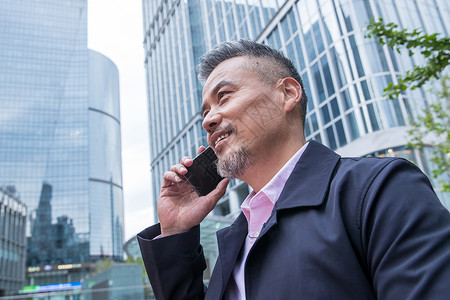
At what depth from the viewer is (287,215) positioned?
3.33ft

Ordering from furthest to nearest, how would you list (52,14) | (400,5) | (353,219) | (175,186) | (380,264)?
(52,14), (400,5), (175,186), (353,219), (380,264)

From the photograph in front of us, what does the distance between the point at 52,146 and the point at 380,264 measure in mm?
90119

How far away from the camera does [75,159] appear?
8419cm

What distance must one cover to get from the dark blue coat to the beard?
26 centimetres

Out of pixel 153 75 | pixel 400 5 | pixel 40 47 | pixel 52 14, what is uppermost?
pixel 52 14

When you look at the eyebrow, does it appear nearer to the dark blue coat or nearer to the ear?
the ear

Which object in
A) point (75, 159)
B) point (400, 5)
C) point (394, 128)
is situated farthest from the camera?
point (75, 159)

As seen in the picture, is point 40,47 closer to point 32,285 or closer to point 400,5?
point 32,285

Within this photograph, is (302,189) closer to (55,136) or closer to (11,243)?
(11,243)

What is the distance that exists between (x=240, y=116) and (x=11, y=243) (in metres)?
63.0

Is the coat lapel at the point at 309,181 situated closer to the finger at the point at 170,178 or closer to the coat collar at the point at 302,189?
the coat collar at the point at 302,189

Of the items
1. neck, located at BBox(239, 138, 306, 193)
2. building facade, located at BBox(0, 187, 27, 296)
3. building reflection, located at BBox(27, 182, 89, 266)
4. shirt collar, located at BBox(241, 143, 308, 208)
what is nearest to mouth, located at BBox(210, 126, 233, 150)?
neck, located at BBox(239, 138, 306, 193)

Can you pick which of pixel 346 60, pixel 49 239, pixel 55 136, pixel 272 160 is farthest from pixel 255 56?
pixel 49 239

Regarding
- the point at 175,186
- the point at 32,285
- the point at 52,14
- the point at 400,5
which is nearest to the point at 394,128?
the point at 400,5
